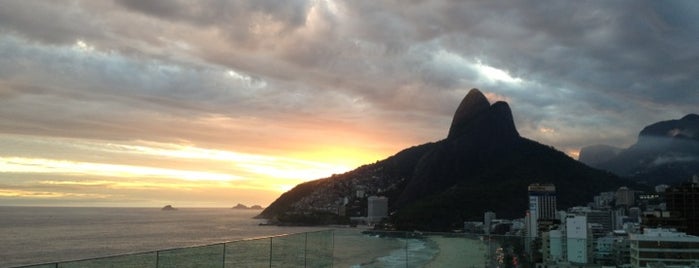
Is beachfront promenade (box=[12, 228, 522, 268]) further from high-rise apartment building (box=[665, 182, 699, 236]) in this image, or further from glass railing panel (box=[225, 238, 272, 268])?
high-rise apartment building (box=[665, 182, 699, 236])

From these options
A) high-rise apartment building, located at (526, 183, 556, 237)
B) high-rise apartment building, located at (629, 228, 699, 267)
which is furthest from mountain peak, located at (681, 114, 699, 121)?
high-rise apartment building, located at (629, 228, 699, 267)

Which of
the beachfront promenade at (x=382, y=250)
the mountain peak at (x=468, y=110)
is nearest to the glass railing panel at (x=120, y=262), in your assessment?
the beachfront promenade at (x=382, y=250)

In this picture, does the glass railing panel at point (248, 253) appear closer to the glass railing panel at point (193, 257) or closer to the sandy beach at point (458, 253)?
the glass railing panel at point (193, 257)

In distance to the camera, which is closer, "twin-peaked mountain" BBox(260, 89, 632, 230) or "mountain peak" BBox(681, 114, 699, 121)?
"twin-peaked mountain" BBox(260, 89, 632, 230)

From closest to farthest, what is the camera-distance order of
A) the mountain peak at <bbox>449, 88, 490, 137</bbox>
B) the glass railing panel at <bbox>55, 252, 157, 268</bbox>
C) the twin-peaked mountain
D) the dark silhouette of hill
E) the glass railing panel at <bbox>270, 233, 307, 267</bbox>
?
the glass railing panel at <bbox>55, 252, 157, 268</bbox> → the glass railing panel at <bbox>270, 233, 307, 267</bbox> → the twin-peaked mountain → the mountain peak at <bbox>449, 88, 490, 137</bbox> → the dark silhouette of hill

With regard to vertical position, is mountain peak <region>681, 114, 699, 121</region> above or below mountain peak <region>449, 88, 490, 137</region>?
above

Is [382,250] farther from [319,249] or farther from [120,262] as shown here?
[120,262]
